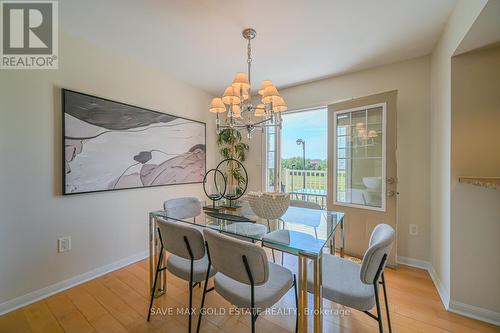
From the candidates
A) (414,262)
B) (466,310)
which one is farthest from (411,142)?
(466,310)

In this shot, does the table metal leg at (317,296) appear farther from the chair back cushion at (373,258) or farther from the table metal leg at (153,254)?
the table metal leg at (153,254)

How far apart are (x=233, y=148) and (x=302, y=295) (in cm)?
287

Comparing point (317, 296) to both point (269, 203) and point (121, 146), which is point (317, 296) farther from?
point (121, 146)

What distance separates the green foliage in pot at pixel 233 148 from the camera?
11.9 feet

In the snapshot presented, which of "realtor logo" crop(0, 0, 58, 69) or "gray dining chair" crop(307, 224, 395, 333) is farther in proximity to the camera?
"realtor logo" crop(0, 0, 58, 69)

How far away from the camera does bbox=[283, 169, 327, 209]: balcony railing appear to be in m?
4.18

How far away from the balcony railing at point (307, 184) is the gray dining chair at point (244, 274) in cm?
293

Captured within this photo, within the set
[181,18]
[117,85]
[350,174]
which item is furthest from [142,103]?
[350,174]

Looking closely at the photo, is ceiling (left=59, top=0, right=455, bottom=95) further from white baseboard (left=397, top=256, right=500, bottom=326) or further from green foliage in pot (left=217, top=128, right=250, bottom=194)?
white baseboard (left=397, top=256, right=500, bottom=326)

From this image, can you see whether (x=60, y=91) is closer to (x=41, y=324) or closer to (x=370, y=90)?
(x=41, y=324)

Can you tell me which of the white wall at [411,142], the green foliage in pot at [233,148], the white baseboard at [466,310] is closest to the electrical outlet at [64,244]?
the green foliage in pot at [233,148]

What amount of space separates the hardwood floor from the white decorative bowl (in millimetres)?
839

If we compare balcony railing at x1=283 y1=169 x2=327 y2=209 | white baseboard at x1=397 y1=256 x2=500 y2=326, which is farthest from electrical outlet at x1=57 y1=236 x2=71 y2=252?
white baseboard at x1=397 y1=256 x2=500 y2=326

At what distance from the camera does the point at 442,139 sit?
2.00 metres
